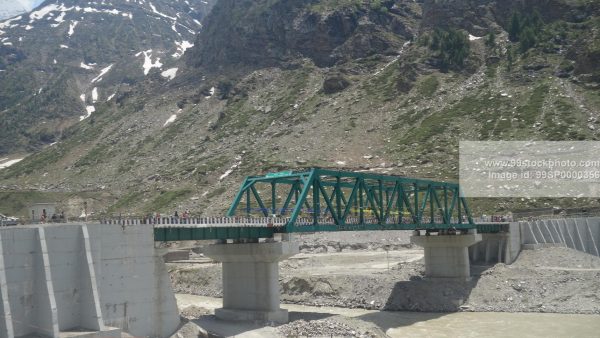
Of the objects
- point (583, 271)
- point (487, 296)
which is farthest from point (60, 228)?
point (583, 271)

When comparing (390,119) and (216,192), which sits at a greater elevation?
(390,119)

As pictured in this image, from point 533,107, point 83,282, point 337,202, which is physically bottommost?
point 83,282

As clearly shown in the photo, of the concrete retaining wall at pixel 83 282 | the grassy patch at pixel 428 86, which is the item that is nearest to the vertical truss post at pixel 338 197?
the concrete retaining wall at pixel 83 282

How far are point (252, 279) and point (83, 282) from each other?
61.1 ft

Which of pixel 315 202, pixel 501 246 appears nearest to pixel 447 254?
pixel 501 246

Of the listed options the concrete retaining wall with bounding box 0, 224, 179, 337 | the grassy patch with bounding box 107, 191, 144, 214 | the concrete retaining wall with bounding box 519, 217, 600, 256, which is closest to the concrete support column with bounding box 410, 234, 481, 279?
the concrete retaining wall with bounding box 519, 217, 600, 256

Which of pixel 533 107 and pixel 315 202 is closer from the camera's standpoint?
pixel 315 202

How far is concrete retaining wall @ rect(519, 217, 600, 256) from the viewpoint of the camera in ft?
280

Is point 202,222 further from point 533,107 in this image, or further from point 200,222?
point 533,107

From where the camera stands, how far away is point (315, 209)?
56.3 meters

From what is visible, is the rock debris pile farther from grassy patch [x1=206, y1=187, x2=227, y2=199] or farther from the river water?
grassy patch [x1=206, y1=187, x2=227, y2=199]

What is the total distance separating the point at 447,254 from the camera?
76.4 metres

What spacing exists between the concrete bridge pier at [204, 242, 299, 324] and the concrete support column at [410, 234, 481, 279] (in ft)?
95.4

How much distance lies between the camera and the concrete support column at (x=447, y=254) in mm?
75438
